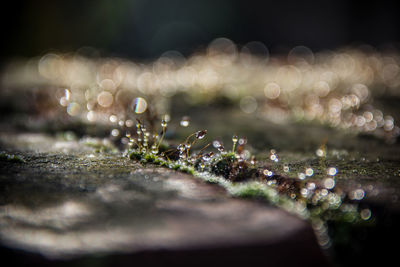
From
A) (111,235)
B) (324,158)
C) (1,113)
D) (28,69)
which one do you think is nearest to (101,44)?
(28,69)

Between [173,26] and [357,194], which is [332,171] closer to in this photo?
[357,194]

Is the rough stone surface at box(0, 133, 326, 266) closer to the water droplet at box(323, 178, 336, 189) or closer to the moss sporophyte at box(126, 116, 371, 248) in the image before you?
the moss sporophyte at box(126, 116, 371, 248)

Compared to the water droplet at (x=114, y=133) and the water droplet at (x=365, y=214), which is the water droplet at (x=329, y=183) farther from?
the water droplet at (x=114, y=133)

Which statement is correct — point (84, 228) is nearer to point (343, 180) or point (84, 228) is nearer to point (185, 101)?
point (343, 180)

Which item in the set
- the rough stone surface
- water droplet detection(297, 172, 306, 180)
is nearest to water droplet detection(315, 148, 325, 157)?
water droplet detection(297, 172, 306, 180)

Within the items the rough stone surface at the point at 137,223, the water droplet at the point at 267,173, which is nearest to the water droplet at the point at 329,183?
the water droplet at the point at 267,173

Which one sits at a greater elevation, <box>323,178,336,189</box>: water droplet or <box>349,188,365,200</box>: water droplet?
<box>323,178,336,189</box>: water droplet

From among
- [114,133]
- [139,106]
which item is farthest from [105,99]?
[114,133]
